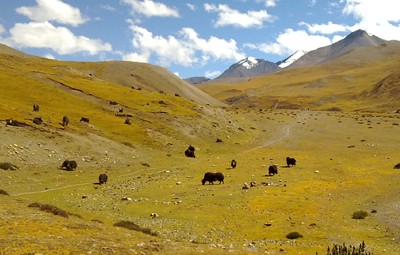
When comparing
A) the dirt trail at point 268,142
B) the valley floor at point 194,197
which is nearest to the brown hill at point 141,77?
the dirt trail at point 268,142

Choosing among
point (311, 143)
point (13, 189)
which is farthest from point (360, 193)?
point (311, 143)

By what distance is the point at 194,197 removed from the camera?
36.9m

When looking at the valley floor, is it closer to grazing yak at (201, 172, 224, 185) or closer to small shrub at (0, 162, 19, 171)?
grazing yak at (201, 172, 224, 185)

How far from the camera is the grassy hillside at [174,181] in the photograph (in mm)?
21875

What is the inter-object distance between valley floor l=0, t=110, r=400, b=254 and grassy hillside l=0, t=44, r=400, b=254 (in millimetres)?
118

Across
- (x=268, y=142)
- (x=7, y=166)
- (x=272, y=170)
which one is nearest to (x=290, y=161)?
(x=272, y=170)

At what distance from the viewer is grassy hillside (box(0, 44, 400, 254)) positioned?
21875mm

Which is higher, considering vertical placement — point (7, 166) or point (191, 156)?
point (191, 156)

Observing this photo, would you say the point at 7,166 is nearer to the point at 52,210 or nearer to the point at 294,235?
the point at 52,210

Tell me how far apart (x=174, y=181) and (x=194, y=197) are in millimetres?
9503

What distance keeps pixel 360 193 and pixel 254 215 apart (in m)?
15.4

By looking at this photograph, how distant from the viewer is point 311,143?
85.6 m

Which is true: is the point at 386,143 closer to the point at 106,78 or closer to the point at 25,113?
the point at 25,113

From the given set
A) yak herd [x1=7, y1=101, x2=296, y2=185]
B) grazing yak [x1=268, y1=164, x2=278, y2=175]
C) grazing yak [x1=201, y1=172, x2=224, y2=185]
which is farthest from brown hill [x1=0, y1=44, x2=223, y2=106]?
grazing yak [x1=201, y1=172, x2=224, y2=185]
